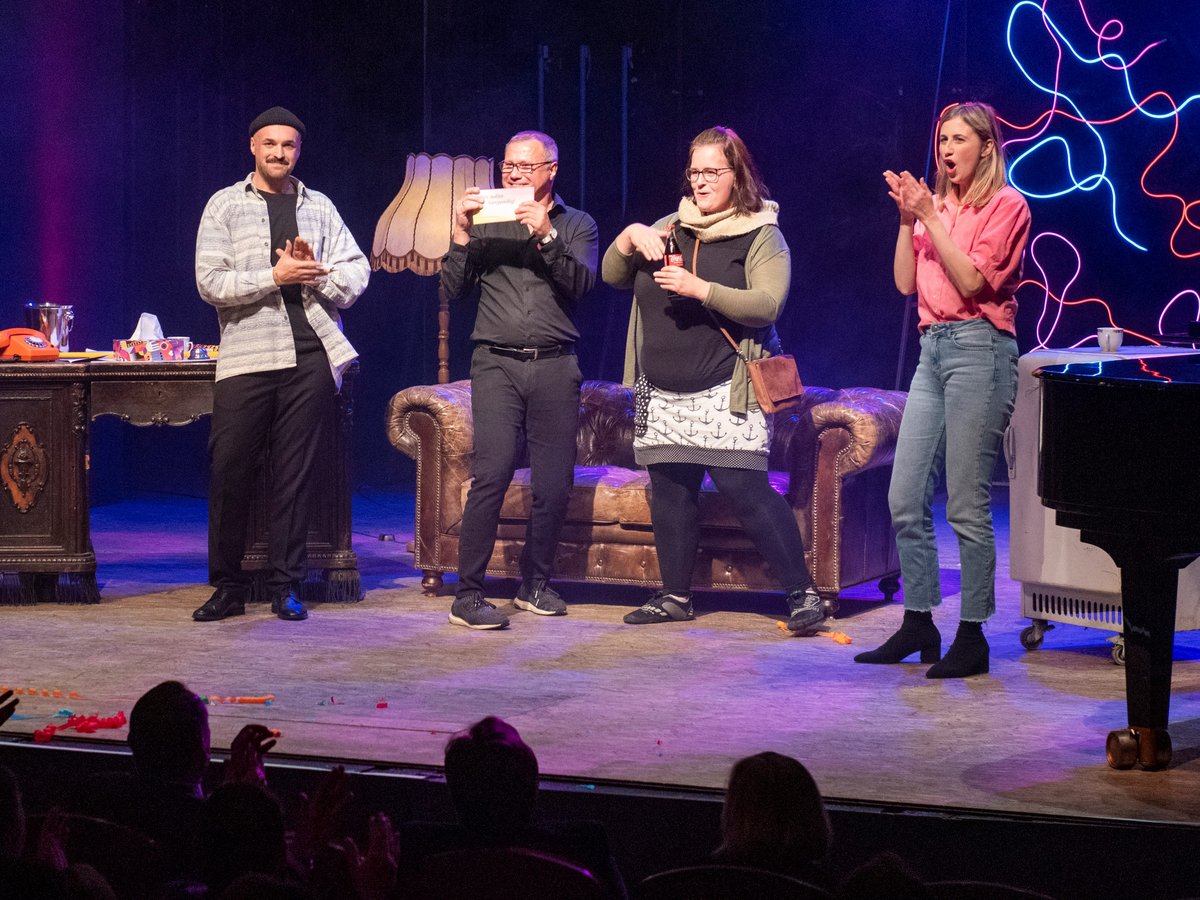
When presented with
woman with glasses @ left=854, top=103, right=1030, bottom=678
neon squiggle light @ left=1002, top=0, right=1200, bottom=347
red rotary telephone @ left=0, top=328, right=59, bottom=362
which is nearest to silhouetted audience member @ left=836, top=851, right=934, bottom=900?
woman with glasses @ left=854, top=103, right=1030, bottom=678

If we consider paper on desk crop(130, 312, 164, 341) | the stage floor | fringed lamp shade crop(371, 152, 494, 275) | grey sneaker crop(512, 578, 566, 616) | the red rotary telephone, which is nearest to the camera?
the stage floor

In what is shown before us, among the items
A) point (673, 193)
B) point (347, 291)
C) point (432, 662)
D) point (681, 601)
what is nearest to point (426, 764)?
point (432, 662)

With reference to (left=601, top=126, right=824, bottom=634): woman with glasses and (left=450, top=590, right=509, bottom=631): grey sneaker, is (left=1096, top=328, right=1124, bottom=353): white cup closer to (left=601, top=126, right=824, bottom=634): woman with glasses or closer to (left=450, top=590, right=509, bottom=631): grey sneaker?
(left=601, top=126, right=824, bottom=634): woman with glasses

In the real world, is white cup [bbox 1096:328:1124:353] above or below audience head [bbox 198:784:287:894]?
above

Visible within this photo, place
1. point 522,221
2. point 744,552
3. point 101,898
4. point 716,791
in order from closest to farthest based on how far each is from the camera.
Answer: point 101,898 < point 716,791 < point 522,221 < point 744,552

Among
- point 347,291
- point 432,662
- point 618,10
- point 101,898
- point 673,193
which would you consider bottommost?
point 432,662

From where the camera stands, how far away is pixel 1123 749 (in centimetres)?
355

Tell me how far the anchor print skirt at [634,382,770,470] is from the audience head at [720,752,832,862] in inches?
116

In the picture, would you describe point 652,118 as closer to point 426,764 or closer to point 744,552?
point 744,552

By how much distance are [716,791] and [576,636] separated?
5.78ft

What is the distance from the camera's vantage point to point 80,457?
216 inches

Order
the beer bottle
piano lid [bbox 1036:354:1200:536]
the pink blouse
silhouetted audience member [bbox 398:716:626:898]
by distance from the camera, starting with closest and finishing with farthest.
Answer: silhouetted audience member [bbox 398:716:626:898] < piano lid [bbox 1036:354:1200:536] < the pink blouse < the beer bottle

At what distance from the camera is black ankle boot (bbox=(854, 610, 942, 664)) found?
4.62 meters

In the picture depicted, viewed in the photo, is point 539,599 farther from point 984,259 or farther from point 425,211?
point 425,211
